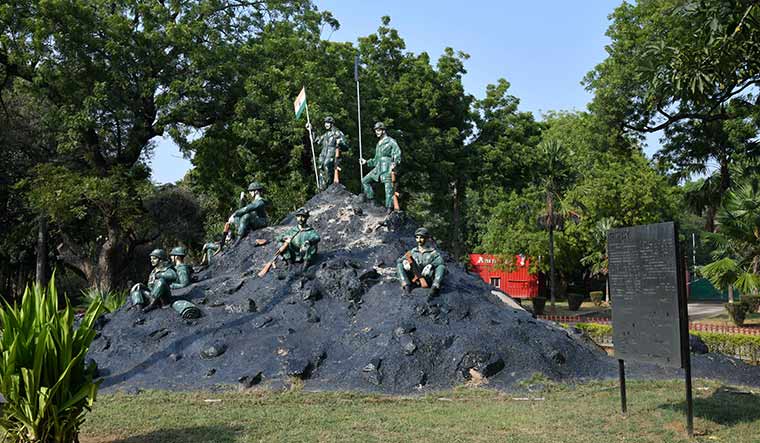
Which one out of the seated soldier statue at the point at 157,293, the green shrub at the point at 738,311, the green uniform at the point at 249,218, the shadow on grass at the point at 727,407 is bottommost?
the shadow on grass at the point at 727,407

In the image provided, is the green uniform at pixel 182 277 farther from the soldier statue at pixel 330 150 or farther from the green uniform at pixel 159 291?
the soldier statue at pixel 330 150

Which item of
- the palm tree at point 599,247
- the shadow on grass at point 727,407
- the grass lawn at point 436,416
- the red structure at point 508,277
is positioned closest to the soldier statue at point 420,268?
the grass lawn at point 436,416

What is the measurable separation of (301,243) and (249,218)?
3.34 metres

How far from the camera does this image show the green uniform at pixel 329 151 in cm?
1822

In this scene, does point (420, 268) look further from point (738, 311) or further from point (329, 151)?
point (738, 311)

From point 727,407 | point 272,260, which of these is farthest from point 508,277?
point 727,407

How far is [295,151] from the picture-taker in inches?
964

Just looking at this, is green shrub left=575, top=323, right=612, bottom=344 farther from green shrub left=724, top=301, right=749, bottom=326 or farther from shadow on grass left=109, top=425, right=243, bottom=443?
shadow on grass left=109, top=425, right=243, bottom=443

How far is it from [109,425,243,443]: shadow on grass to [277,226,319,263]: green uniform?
22.1 ft

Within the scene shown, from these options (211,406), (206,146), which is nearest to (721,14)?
(211,406)

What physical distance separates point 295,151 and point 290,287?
11.4 meters

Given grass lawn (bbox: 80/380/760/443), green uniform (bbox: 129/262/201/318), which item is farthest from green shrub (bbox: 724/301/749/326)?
green uniform (bbox: 129/262/201/318)

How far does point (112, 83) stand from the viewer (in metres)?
23.6

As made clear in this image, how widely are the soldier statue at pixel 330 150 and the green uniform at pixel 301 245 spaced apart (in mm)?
4237
